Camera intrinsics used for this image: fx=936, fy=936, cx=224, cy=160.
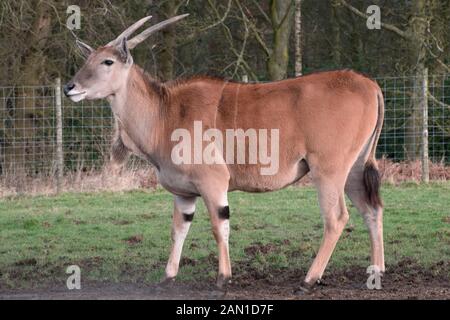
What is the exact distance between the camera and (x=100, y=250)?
9.64m

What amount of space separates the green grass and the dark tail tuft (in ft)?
2.39

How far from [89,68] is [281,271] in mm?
2495

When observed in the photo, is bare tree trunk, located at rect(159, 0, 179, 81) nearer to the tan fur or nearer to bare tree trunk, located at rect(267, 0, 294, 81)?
bare tree trunk, located at rect(267, 0, 294, 81)

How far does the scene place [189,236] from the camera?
10305 mm

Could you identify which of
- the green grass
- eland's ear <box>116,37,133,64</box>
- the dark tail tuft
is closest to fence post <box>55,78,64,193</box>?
the green grass

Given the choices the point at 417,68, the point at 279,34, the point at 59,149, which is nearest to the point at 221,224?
the point at 59,149

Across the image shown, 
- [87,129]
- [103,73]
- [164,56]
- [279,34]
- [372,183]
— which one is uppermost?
[279,34]

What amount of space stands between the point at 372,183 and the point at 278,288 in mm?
1270

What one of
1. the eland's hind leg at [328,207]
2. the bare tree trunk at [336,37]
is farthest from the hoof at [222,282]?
the bare tree trunk at [336,37]

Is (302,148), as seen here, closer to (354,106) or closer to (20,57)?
(354,106)

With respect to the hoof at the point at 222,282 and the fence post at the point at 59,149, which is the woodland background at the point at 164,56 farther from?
the hoof at the point at 222,282

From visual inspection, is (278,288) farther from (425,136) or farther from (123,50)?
(425,136)

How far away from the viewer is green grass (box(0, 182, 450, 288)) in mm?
8727

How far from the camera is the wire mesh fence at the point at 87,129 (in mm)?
16828
